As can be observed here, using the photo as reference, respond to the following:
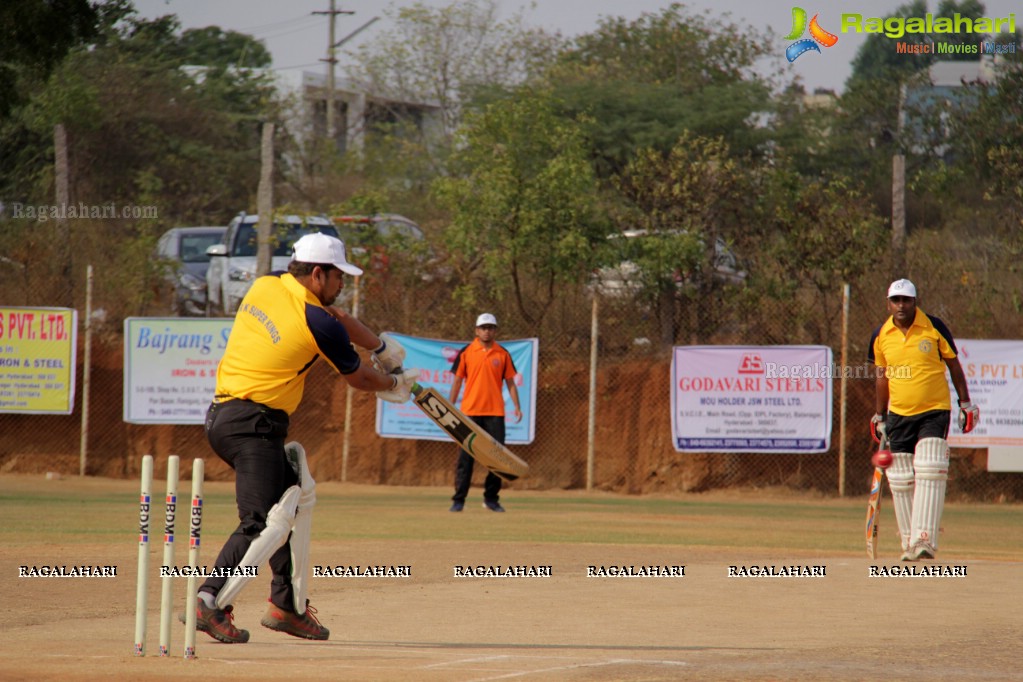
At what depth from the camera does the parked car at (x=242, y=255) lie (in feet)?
77.4

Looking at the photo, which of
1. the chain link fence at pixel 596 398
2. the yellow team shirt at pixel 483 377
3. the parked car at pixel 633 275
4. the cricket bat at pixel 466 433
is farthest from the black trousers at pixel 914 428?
the parked car at pixel 633 275

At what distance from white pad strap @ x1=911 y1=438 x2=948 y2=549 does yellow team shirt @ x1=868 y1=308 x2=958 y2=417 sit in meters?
0.37

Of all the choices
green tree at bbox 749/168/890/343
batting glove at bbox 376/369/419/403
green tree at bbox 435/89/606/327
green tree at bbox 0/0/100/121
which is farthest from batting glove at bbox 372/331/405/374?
green tree at bbox 0/0/100/121

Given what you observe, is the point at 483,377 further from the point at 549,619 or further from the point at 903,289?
the point at 549,619

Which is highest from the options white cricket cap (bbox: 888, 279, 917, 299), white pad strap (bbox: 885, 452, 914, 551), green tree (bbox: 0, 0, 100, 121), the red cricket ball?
green tree (bbox: 0, 0, 100, 121)

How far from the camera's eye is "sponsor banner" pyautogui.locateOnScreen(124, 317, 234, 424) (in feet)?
69.4

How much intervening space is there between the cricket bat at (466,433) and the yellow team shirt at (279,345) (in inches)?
56.7

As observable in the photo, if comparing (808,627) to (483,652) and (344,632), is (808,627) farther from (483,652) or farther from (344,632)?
(344,632)

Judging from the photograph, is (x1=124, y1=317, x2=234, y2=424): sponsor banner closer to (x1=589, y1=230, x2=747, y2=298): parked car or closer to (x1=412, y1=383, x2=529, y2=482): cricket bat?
(x1=589, y1=230, x2=747, y2=298): parked car

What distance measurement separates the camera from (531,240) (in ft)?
73.7

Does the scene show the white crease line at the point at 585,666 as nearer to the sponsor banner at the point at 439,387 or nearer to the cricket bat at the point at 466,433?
the cricket bat at the point at 466,433

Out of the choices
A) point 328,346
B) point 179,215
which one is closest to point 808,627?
point 328,346

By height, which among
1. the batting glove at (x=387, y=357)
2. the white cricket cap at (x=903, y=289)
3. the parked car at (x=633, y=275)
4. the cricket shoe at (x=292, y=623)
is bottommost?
the cricket shoe at (x=292, y=623)

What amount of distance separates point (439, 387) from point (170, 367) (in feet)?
13.9
